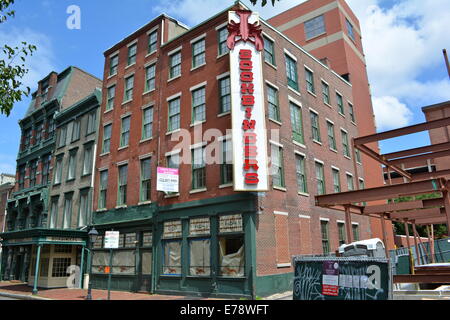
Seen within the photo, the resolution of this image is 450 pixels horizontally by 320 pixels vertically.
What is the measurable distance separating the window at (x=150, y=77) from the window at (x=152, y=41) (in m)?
1.37

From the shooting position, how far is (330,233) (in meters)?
23.2

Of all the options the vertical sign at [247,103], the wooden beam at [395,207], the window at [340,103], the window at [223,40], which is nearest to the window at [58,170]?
the window at [223,40]

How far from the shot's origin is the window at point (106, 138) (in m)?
27.0

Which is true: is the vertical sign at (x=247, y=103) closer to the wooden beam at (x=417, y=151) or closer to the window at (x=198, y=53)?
the window at (x=198, y=53)

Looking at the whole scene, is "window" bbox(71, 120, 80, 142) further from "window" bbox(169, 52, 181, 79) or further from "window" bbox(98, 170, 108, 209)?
"window" bbox(169, 52, 181, 79)

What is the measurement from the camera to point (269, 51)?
72.1 ft

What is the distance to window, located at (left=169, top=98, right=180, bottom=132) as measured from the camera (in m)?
22.5

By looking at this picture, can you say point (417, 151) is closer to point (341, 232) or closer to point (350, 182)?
point (341, 232)

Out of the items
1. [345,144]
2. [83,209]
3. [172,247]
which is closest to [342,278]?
[172,247]

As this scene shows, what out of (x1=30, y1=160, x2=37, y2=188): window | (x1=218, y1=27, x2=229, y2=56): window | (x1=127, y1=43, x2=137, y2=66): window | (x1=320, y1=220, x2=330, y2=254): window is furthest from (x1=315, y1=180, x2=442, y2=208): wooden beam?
(x1=30, y1=160, x2=37, y2=188): window

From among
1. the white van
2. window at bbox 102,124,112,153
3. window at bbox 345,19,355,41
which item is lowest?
the white van

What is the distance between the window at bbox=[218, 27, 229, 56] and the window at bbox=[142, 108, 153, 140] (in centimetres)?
660

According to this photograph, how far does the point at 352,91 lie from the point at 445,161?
26.6 meters

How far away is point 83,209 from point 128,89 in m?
9.71
